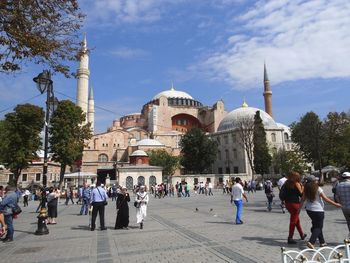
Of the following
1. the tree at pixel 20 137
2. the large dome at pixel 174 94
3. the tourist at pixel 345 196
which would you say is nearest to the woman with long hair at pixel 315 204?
the tourist at pixel 345 196

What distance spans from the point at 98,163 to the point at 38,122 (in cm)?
2722

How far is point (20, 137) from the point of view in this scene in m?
35.5

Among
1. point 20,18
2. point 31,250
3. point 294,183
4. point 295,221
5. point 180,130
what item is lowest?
point 31,250

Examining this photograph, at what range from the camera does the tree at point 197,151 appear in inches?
2050

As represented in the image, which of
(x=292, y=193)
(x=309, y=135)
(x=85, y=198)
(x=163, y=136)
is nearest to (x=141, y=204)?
(x=292, y=193)

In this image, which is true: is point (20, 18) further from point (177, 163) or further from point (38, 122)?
point (177, 163)

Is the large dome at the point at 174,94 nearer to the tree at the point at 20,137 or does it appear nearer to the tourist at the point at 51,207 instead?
the tree at the point at 20,137

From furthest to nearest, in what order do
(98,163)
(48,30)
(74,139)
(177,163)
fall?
(98,163)
(177,163)
(74,139)
(48,30)

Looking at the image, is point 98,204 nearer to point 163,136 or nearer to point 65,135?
point 65,135

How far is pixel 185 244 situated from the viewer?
742 centimetres

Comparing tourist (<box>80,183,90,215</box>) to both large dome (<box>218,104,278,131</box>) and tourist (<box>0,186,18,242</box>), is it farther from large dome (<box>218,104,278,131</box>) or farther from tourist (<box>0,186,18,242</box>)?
large dome (<box>218,104,278,131</box>)

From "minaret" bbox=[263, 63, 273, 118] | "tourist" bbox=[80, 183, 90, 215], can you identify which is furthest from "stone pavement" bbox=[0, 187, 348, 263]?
"minaret" bbox=[263, 63, 273, 118]

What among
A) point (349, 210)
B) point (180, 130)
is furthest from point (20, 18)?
point (180, 130)

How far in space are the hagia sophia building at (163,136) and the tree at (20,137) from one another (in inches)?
456
